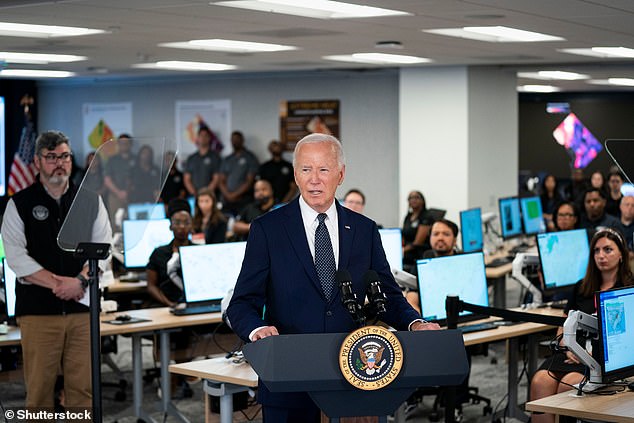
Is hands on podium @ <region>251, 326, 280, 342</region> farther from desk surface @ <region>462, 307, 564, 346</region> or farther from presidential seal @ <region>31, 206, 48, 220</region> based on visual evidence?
desk surface @ <region>462, 307, 564, 346</region>

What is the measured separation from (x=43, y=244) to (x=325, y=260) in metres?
2.37

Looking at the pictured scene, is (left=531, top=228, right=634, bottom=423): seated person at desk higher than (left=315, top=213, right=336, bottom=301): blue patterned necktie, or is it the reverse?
(left=315, top=213, right=336, bottom=301): blue patterned necktie

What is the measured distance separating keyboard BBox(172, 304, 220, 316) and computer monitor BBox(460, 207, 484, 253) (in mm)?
3251

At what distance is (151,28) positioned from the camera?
7926mm

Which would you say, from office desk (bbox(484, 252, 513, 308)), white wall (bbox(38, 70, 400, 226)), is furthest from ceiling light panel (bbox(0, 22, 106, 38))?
white wall (bbox(38, 70, 400, 226))

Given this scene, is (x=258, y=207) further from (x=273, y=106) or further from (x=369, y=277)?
(x=369, y=277)

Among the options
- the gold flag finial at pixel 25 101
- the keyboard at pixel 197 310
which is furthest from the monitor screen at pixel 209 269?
the gold flag finial at pixel 25 101

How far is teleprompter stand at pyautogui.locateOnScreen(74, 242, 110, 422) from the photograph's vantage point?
4344 millimetres

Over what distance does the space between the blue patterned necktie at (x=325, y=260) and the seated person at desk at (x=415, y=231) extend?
668 cm

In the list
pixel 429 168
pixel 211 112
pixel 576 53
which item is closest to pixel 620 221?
pixel 576 53

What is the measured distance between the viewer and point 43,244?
17.5 feet

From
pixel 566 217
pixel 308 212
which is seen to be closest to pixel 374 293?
pixel 308 212

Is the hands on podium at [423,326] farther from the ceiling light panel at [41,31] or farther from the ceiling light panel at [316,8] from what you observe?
the ceiling light panel at [41,31]

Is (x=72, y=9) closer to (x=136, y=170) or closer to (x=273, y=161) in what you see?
(x=136, y=170)
